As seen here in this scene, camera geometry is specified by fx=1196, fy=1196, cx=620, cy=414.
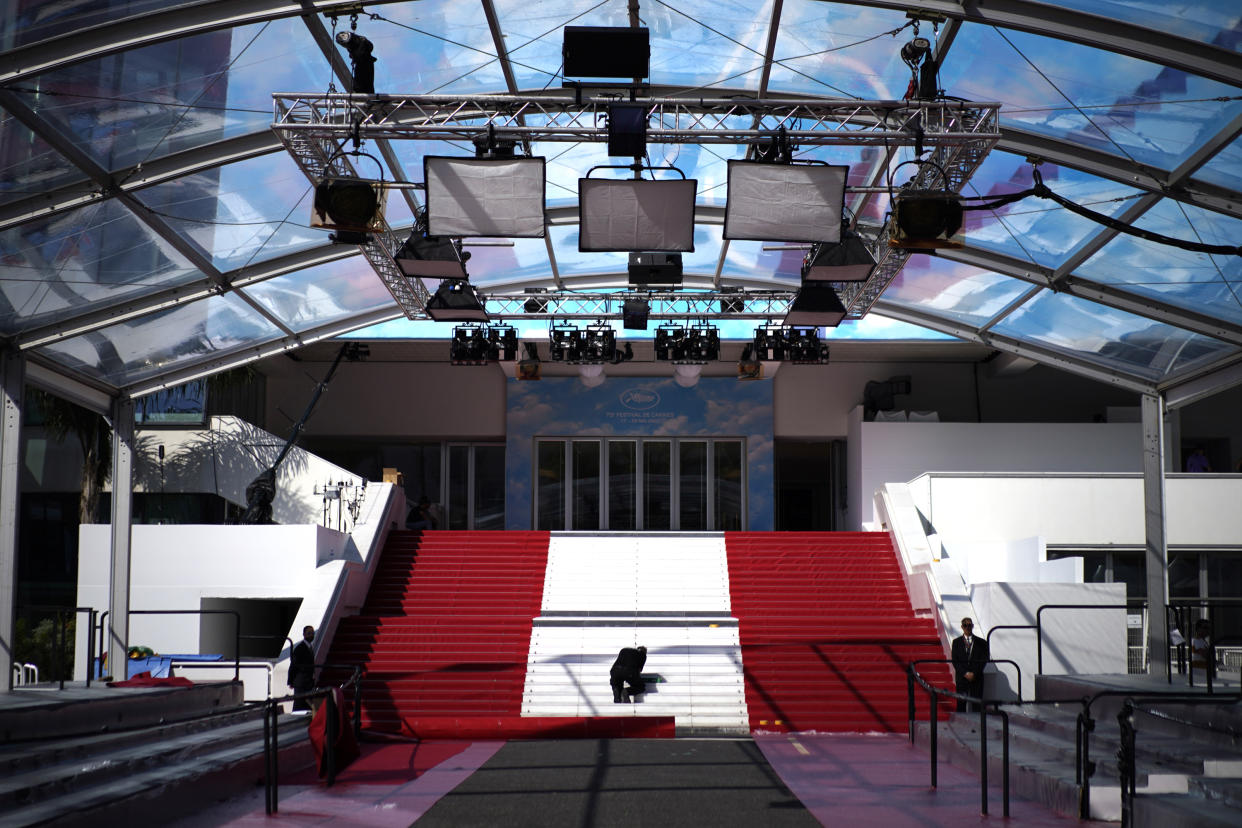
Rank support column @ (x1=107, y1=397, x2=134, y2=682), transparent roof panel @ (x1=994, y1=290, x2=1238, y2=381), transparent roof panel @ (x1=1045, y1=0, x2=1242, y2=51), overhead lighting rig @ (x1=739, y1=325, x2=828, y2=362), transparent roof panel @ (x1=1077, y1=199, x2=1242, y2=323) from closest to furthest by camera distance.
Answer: transparent roof panel @ (x1=1045, y1=0, x2=1242, y2=51) < transparent roof panel @ (x1=1077, y1=199, x2=1242, y2=323) < transparent roof panel @ (x1=994, y1=290, x2=1238, y2=381) < support column @ (x1=107, y1=397, x2=134, y2=682) < overhead lighting rig @ (x1=739, y1=325, x2=828, y2=362)

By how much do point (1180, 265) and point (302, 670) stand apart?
1178cm

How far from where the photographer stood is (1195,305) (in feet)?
45.9

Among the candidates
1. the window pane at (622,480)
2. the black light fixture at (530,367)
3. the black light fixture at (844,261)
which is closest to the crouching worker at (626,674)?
the black light fixture at (844,261)

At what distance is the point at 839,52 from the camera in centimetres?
1190

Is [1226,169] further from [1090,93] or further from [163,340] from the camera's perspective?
[163,340]

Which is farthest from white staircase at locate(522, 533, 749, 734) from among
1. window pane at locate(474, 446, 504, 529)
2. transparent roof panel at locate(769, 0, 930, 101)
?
transparent roof panel at locate(769, 0, 930, 101)

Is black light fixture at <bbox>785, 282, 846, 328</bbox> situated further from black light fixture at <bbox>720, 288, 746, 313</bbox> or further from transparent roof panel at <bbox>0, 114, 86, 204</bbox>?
transparent roof panel at <bbox>0, 114, 86, 204</bbox>

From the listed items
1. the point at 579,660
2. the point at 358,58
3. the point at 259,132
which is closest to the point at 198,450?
the point at 579,660

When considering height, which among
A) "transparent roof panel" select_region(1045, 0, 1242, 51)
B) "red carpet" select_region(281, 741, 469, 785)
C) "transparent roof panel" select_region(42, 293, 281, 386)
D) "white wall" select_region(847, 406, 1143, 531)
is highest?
"transparent roof panel" select_region(1045, 0, 1242, 51)

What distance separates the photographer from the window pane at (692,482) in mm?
30750

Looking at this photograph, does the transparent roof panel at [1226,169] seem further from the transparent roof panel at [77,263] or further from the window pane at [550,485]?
the window pane at [550,485]

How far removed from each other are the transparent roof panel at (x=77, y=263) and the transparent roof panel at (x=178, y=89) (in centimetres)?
111

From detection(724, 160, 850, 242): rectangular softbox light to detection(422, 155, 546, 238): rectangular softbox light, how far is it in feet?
6.10

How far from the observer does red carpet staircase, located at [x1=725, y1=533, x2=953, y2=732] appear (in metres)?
17.0
